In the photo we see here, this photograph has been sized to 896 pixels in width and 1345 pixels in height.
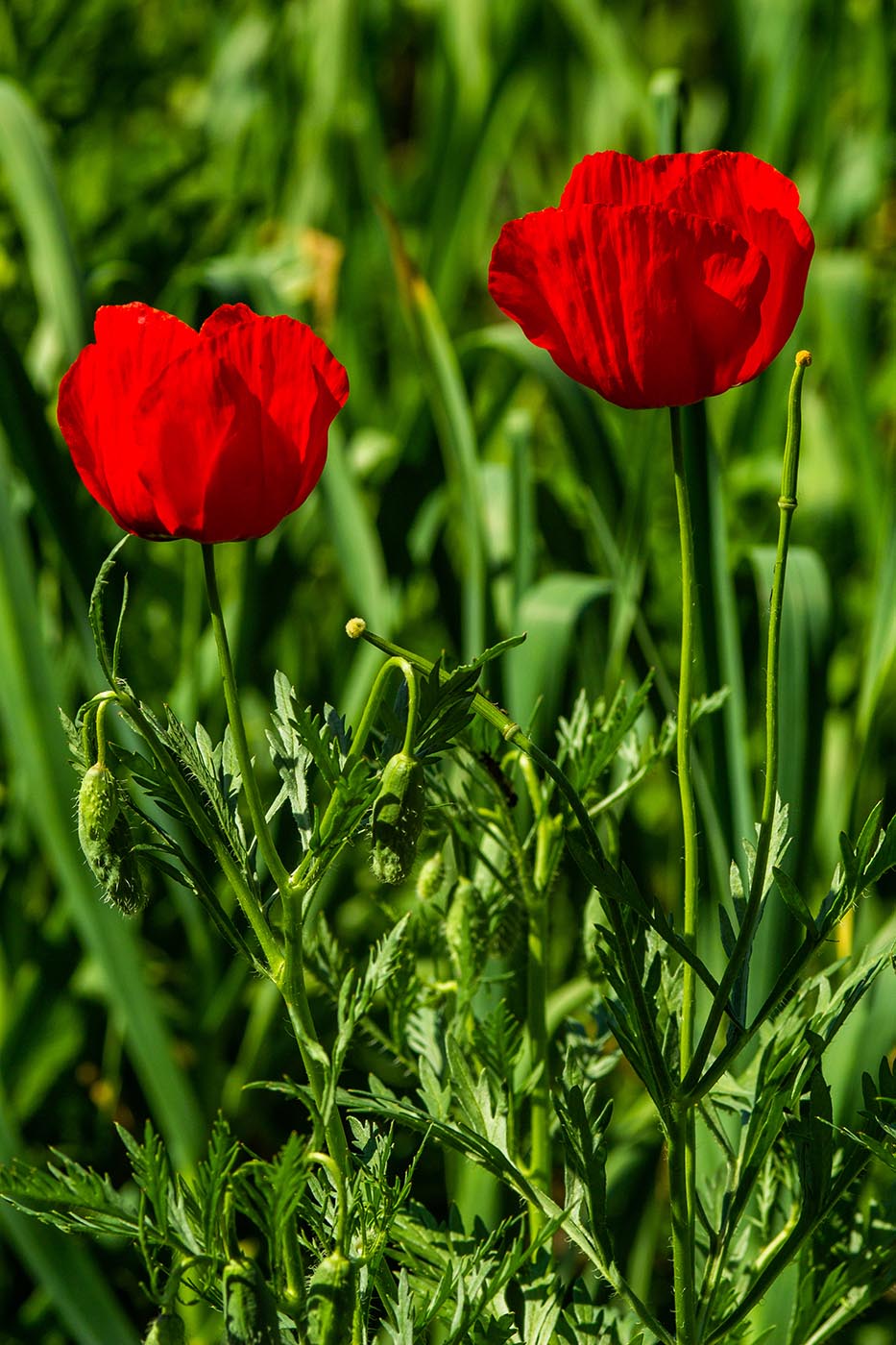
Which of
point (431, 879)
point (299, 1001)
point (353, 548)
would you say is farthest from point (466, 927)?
point (353, 548)

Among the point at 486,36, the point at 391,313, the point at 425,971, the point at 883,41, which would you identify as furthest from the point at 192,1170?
the point at 486,36

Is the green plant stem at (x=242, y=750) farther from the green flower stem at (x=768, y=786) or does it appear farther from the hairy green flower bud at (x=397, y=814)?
the green flower stem at (x=768, y=786)

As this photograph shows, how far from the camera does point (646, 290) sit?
0.51m

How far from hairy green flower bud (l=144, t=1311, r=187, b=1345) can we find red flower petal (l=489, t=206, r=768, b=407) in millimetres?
340

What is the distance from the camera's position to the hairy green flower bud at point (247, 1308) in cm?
46

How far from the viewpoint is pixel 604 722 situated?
648mm

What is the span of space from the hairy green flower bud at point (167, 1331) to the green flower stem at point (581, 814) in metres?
0.18

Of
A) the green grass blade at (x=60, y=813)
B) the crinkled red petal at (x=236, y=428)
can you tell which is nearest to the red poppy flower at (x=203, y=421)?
the crinkled red petal at (x=236, y=428)

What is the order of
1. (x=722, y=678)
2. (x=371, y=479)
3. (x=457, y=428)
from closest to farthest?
(x=722, y=678), (x=457, y=428), (x=371, y=479)

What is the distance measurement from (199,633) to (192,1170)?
581 millimetres

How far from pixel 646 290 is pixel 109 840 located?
0.26 meters

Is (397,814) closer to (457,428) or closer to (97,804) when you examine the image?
(97,804)

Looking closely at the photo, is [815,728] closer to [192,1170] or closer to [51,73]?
[192,1170]

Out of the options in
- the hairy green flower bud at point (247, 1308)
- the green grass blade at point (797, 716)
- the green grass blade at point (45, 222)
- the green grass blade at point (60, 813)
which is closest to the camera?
the hairy green flower bud at point (247, 1308)
